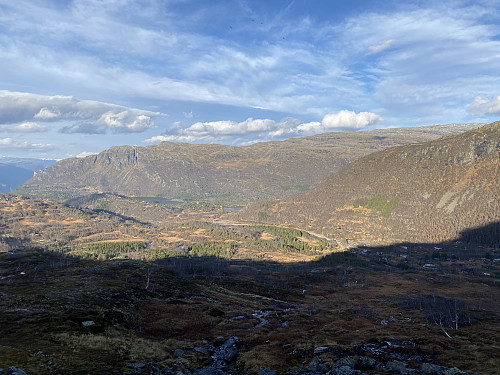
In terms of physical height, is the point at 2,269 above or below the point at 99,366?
below

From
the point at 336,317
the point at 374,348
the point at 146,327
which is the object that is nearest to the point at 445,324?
the point at 336,317

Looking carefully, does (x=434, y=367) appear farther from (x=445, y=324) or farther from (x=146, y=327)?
(x=445, y=324)

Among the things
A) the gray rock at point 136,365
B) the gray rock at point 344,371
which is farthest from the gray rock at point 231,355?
the gray rock at point 344,371

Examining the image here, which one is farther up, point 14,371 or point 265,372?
point 14,371

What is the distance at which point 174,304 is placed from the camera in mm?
109062

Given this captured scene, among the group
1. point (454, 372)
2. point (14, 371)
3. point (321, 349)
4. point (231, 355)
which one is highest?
point (14, 371)

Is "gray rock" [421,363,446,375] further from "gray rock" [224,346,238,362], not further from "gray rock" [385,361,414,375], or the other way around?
"gray rock" [224,346,238,362]

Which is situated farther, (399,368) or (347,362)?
(347,362)

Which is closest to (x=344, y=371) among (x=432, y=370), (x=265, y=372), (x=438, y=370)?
(x=265, y=372)

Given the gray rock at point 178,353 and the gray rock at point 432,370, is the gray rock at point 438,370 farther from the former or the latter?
the gray rock at point 178,353

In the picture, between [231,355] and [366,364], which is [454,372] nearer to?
[366,364]

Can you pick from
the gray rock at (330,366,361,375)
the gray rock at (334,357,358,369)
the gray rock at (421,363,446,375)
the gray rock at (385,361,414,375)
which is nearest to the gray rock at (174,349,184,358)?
the gray rock at (330,366,361,375)

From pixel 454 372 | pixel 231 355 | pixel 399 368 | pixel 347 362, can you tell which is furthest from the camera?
pixel 231 355

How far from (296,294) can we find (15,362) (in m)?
150
